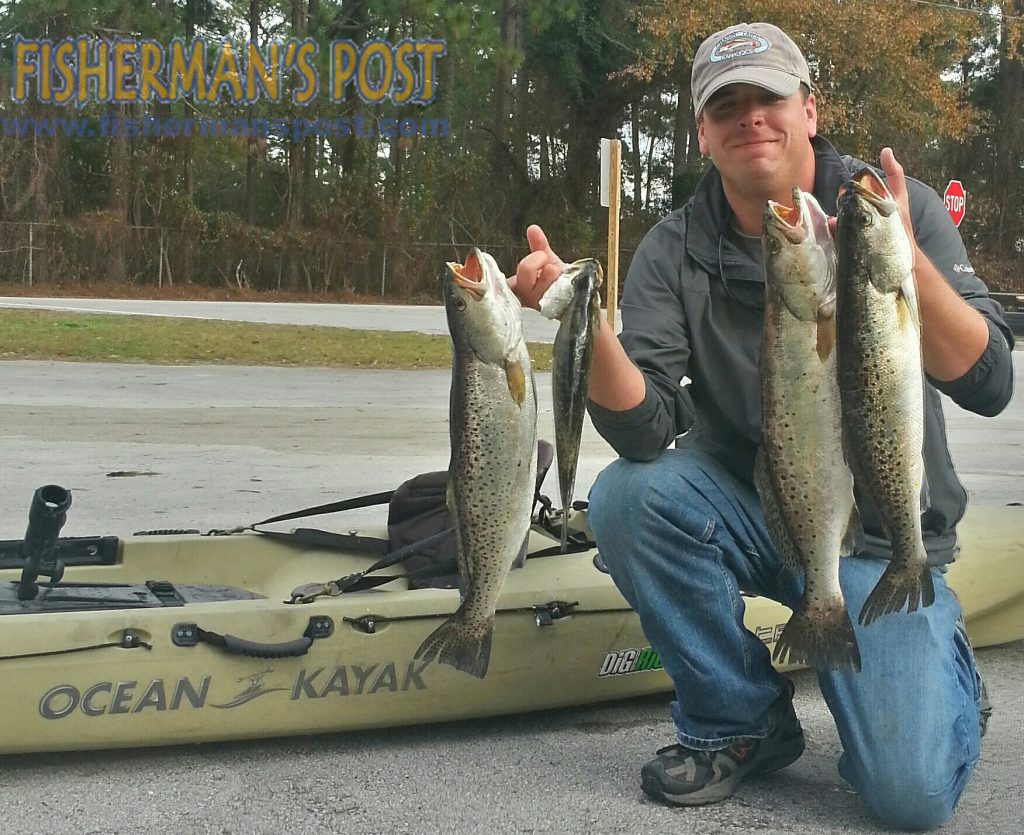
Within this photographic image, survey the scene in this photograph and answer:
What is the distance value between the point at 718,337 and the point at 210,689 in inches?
62.2

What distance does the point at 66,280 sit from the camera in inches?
1325

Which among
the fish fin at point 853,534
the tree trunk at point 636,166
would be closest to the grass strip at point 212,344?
the fish fin at point 853,534

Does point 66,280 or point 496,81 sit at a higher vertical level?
point 496,81

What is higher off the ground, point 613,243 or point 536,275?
point 613,243

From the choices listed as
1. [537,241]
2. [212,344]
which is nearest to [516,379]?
[537,241]

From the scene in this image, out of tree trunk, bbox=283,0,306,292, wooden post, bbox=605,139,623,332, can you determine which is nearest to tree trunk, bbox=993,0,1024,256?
tree trunk, bbox=283,0,306,292

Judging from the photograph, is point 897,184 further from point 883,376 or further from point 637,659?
point 637,659

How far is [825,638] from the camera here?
2873 mm

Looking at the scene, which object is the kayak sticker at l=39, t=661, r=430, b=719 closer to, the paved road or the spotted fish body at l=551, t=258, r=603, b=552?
the paved road

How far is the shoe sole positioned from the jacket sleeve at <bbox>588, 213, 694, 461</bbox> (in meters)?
0.81

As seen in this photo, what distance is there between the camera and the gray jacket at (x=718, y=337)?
312cm

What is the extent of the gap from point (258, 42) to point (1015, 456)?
Answer: 3315 cm

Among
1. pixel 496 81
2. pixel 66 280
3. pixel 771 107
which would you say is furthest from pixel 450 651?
pixel 496 81

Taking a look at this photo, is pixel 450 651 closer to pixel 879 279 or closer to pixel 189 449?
pixel 879 279
